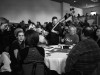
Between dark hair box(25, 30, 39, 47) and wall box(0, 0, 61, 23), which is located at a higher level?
wall box(0, 0, 61, 23)

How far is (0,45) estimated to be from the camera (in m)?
3.26

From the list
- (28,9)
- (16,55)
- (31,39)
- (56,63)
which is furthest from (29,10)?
(31,39)

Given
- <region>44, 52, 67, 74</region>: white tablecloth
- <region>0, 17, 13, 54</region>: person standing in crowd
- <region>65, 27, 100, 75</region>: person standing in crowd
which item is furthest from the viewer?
<region>0, 17, 13, 54</region>: person standing in crowd

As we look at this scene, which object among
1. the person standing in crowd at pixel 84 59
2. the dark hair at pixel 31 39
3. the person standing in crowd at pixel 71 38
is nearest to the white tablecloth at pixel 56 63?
the person standing in crowd at pixel 84 59

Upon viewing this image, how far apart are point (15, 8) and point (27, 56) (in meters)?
7.66

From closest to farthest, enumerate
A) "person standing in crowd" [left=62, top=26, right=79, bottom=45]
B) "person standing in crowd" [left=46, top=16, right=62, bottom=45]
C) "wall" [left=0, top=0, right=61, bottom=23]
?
1. "person standing in crowd" [left=62, top=26, right=79, bottom=45]
2. "person standing in crowd" [left=46, top=16, right=62, bottom=45]
3. "wall" [left=0, top=0, right=61, bottom=23]

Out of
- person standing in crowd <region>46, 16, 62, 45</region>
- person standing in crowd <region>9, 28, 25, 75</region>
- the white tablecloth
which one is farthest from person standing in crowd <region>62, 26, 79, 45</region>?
the white tablecloth

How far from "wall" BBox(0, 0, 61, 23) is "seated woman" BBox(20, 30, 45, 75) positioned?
699 centimetres

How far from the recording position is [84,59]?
1969 mm

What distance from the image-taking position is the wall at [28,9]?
28.5ft

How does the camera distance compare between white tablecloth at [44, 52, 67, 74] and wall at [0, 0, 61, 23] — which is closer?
white tablecloth at [44, 52, 67, 74]

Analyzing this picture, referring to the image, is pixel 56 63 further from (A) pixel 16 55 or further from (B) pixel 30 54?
(A) pixel 16 55

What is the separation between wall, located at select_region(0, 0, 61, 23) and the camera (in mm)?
8672

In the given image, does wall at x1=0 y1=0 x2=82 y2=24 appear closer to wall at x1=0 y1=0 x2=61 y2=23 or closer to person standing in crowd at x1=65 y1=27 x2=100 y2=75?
wall at x1=0 y1=0 x2=61 y2=23
